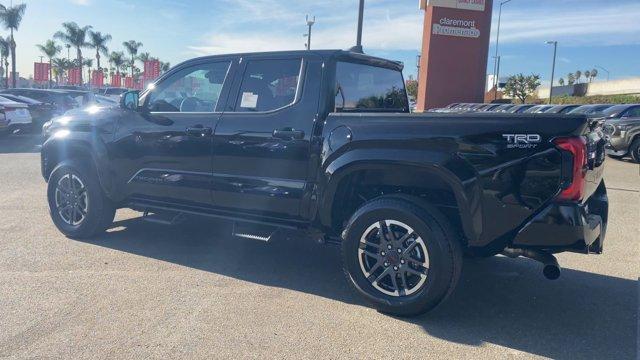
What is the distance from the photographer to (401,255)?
4.04 meters

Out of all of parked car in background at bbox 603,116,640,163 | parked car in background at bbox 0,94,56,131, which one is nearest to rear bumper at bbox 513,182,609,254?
parked car in background at bbox 603,116,640,163

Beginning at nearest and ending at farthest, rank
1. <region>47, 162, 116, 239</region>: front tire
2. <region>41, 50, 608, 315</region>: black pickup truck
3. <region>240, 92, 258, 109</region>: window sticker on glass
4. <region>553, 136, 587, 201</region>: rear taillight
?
<region>553, 136, 587, 201</region>: rear taillight → <region>41, 50, 608, 315</region>: black pickup truck → <region>240, 92, 258, 109</region>: window sticker on glass → <region>47, 162, 116, 239</region>: front tire

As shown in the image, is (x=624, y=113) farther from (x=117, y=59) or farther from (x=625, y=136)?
(x=117, y=59)

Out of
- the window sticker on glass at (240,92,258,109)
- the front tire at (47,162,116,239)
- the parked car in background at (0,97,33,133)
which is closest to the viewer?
the window sticker on glass at (240,92,258,109)

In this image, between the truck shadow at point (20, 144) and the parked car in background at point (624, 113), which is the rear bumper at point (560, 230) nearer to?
the truck shadow at point (20, 144)

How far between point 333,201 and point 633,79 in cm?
7367

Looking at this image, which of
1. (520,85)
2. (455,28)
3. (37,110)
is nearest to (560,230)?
Result: (37,110)

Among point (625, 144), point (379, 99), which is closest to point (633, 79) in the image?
point (625, 144)

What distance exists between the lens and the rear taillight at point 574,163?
11.5 ft

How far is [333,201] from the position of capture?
438 cm

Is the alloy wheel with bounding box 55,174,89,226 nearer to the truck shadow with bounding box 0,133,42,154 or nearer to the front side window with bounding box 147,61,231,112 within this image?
the front side window with bounding box 147,61,231,112

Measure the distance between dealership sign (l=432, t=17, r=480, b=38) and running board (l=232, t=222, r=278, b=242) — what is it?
30.3m

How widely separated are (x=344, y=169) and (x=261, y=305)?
1234mm

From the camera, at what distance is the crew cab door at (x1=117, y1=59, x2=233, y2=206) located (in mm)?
5070
